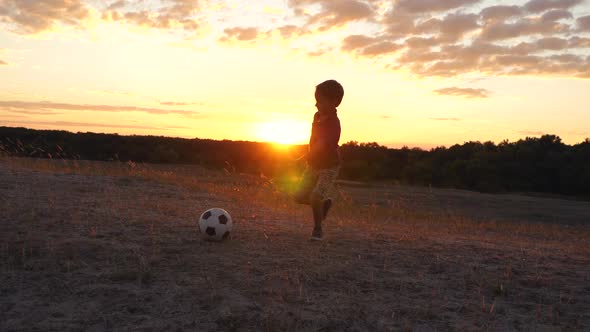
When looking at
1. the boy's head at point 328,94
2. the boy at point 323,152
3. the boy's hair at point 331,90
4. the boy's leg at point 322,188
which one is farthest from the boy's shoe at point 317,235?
the boy's hair at point 331,90

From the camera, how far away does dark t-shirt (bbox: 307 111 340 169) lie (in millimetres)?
6871

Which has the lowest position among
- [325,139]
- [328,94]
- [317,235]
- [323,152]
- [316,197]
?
[317,235]

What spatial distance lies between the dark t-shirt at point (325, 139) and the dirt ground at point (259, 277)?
3.59ft

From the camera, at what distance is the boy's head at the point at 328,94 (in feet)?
22.3

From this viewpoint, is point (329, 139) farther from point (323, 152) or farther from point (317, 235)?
point (317, 235)

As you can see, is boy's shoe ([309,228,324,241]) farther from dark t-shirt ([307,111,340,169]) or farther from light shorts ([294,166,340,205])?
dark t-shirt ([307,111,340,169])

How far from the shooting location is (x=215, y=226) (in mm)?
7020

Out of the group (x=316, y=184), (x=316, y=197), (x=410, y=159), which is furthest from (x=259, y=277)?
(x=410, y=159)

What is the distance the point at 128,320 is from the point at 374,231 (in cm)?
504

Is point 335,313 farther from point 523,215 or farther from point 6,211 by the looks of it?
point 523,215

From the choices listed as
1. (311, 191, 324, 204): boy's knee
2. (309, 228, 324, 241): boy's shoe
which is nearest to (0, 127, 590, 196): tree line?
(309, 228, 324, 241): boy's shoe

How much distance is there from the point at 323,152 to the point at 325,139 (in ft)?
0.57

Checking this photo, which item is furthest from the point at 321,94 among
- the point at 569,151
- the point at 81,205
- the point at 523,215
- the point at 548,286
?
the point at 569,151

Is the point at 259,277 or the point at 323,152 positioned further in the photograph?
the point at 323,152
